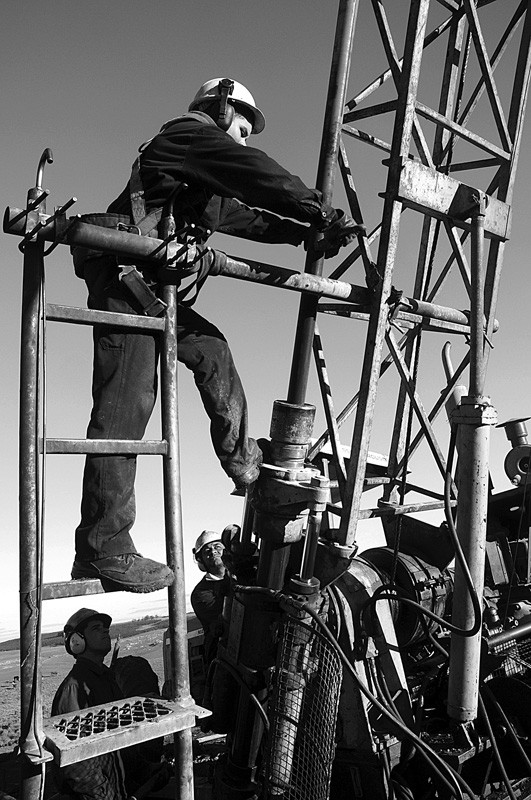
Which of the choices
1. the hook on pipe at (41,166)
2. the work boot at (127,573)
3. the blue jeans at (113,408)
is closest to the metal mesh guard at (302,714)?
the work boot at (127,573)

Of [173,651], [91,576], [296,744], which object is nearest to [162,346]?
[91,576]

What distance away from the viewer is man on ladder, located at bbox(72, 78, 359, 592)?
318cm

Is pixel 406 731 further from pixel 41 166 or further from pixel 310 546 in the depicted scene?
pixel 41 166

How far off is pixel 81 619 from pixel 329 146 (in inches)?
Answer: 154

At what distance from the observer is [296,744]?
11.8ft

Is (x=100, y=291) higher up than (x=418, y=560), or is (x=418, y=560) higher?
(x=100, y=291)

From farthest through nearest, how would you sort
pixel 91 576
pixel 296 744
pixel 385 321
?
pixel 385 321 → pixel 296 744 → pixel 91 576

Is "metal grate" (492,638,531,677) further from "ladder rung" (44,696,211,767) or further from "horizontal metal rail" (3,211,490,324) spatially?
"ladder rung" (44,696,211,767)

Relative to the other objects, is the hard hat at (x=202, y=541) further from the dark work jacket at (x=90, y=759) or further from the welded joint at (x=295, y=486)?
the welded joint at (x=295, y=486)

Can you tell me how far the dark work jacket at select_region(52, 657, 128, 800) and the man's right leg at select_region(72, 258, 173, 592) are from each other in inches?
74.7

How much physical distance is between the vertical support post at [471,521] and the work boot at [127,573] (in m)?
1.98

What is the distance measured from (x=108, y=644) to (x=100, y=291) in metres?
2.98

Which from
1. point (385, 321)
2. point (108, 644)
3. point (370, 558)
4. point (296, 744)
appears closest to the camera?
point (296, 744)

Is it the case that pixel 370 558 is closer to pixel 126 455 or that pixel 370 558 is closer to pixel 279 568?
pixel 279 568
